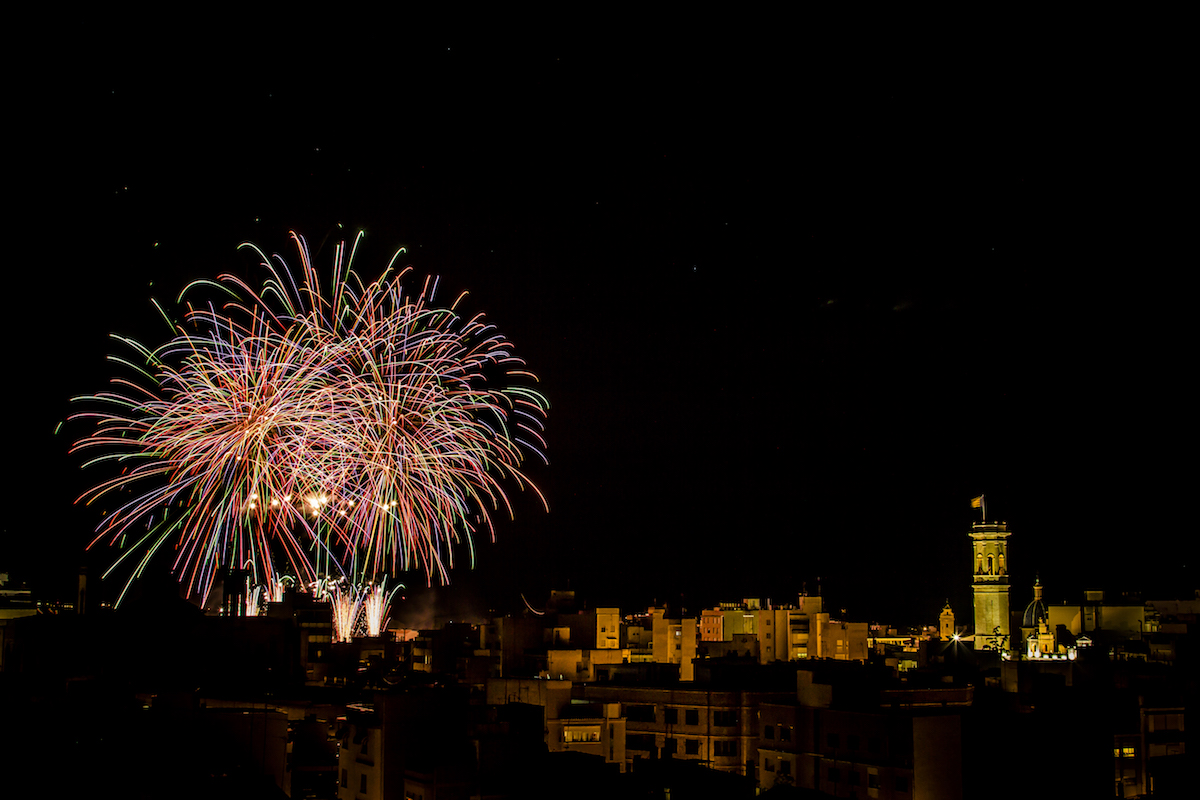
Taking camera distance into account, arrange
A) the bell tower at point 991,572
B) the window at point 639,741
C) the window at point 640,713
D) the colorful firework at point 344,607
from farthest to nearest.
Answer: the bell tower at point 991,572 < the colorful firework at point 344,607 < the window at point 640,713 < the window at point 639,741

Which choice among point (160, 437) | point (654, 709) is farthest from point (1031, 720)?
point (160, 437)

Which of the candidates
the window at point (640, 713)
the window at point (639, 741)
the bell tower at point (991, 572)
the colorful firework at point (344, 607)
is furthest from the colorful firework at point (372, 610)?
the bell tower at point (991, 572)

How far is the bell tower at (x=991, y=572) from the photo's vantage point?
7081cm

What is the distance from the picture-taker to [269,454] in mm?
24219

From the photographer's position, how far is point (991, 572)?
2805 inches

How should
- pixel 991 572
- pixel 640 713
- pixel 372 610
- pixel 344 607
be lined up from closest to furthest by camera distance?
1. pixel 640 713
2. pixel 344 607
3. pixel 372 610
4. pixel 991 572

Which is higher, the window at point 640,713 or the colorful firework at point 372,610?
the colorful firework at point 372,610

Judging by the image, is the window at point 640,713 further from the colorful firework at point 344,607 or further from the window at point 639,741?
the colorful firework at point 344,607

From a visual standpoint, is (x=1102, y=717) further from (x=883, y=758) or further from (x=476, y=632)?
(x=476, y=632)

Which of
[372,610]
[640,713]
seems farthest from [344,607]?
[640,713]

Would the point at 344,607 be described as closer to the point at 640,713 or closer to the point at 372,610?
the point at 372,610

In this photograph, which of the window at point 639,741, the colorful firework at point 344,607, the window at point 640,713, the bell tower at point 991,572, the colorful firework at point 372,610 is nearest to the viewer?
the window at point 639,741

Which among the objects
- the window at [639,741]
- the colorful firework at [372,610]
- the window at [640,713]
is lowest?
the window at [639,741]

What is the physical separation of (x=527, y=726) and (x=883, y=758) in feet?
23.7
